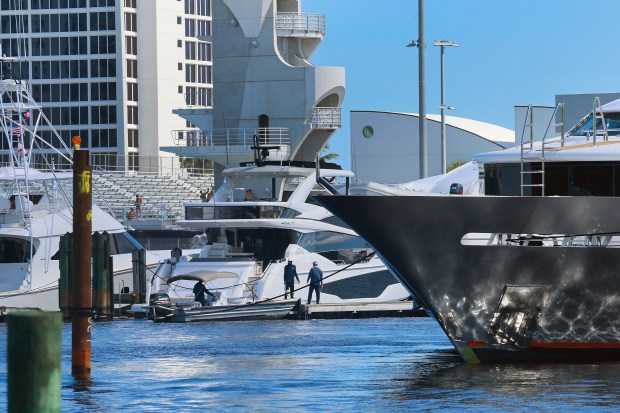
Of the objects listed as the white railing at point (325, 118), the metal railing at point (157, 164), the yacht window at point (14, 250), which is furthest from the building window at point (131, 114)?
Answer: the yacht window at point (14, 250)

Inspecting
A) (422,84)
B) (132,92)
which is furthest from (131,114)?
(422,84)

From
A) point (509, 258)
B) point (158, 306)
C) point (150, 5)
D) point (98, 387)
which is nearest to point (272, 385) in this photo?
point (98, 387)

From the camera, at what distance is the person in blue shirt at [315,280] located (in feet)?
129

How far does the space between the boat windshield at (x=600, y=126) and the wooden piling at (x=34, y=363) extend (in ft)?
49.5

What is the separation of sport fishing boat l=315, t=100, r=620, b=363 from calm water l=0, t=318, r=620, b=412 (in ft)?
2.13

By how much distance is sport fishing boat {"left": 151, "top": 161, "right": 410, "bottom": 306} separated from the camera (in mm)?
39469

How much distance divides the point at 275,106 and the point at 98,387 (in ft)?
149

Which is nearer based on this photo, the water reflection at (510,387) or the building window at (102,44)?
the water reflection at (510,387)

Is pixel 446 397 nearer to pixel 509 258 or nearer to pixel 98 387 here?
pixel 509 258

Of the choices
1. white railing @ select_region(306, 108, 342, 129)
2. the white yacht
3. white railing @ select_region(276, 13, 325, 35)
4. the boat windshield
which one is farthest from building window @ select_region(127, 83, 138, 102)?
the boat windshield

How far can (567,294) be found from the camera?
21828mm

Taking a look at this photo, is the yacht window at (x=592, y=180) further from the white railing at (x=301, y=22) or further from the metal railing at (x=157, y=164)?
the metal railing at (x=157, y=164)

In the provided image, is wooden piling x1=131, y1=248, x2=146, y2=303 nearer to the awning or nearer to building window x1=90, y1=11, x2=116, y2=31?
the awning

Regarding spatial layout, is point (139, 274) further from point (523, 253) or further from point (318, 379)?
point (523, 253)
